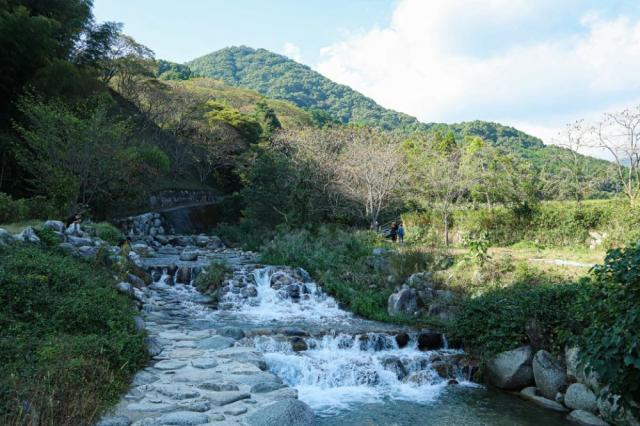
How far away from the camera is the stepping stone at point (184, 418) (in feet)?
14.7

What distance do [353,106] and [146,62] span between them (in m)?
53.9

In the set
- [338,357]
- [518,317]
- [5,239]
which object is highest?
[5,239]

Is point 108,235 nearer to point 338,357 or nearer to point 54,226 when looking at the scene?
point 54,226

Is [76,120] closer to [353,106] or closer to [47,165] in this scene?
[47,165]

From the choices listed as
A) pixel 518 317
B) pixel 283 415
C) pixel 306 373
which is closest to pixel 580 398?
pixel 518 317

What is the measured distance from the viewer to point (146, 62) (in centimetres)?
3175

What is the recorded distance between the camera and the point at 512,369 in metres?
7.38

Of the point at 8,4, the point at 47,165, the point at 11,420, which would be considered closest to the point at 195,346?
the point at 11,420

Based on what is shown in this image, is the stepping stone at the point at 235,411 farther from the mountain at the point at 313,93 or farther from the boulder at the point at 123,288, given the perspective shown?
the mountain at the point at 313,93

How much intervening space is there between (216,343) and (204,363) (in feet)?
3.81

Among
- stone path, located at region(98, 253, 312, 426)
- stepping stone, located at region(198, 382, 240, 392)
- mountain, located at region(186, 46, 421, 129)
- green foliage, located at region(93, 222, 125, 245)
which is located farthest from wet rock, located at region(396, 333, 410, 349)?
mountain, located at region(186, 46, 421, 129)

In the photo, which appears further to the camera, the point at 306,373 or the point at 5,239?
the point at 5,239

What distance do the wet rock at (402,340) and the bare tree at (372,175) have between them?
12.0 meters

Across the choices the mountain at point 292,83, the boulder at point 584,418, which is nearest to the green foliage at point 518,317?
the boulder at point 584,418
